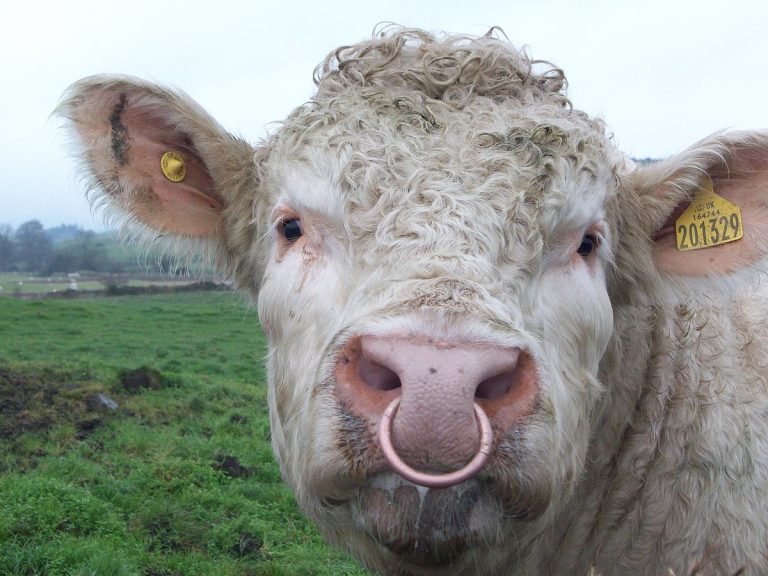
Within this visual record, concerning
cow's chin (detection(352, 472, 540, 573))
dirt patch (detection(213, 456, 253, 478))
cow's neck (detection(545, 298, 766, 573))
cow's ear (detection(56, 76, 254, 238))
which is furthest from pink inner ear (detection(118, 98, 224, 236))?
dirt patch (detection(213, 456, 253, 478))

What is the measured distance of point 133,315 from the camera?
1035 inches

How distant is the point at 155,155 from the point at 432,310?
6.71 feet

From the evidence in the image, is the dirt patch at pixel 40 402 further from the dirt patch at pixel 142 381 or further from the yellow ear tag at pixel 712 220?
the yellow ear tag at pixel 712 220

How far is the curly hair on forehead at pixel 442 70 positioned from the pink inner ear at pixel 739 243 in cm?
88

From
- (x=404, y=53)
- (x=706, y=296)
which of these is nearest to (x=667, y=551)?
(x=706, y=296)

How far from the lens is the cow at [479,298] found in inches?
90.2

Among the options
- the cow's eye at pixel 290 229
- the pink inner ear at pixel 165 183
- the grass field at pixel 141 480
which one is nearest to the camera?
the cow's eye at pixel 290 229

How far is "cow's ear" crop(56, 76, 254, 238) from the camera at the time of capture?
3568mm

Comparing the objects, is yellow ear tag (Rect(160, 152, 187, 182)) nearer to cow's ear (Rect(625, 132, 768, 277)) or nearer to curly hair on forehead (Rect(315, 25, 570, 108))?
curly hair on forehead (Rect(315, 25, 570, 108))

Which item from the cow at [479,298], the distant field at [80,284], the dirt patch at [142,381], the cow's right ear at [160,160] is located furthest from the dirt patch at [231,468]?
the distant field at [80,284]

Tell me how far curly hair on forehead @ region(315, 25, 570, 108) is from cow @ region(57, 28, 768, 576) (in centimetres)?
1

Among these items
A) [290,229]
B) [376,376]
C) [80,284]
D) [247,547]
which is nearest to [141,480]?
[247,547]

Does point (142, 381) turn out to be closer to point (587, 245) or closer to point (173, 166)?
point (173, 166)

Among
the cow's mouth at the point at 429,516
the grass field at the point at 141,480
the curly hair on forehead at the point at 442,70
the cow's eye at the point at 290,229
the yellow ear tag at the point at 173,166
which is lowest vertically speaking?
the grass field at the point at 141,480
